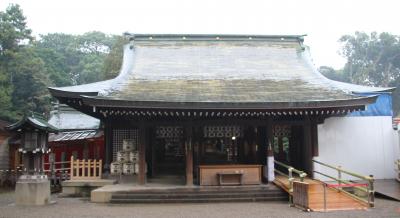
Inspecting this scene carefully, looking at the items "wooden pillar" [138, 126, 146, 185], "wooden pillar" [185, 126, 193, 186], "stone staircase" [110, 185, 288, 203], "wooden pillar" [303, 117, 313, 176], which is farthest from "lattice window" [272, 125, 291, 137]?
"wooden pillar" [138, 126, 146, 185]

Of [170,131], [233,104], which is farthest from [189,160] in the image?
[233,104]

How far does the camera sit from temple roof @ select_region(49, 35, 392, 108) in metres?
13.6

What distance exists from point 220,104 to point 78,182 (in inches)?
245

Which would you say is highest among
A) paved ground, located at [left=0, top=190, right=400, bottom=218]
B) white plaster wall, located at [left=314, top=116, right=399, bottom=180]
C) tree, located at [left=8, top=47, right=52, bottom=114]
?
tree, located at [left=8, top=47, right=52, bottom=114]

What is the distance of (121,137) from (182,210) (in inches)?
225

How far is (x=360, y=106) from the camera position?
14.0 meters

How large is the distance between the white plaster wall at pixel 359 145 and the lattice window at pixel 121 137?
7672 millimetres

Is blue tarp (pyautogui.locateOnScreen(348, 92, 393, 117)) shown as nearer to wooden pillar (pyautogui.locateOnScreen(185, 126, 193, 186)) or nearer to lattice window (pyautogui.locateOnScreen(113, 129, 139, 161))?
wooden pillar (pyautogui.locateOnScreen(185, 126, 193, 186))

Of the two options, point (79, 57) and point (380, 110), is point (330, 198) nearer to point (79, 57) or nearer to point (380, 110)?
point (380, 110)

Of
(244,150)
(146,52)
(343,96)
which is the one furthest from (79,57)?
(343,96)

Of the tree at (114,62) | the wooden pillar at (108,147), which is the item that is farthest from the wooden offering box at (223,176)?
the tree at (114,62)

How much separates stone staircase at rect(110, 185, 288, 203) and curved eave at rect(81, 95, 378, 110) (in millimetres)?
2871

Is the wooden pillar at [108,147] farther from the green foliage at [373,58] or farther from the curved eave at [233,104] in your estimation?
the green foliage at [373,58]

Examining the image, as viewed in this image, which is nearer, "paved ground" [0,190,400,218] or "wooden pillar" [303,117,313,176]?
"paved ground" [0,190,400,218]
